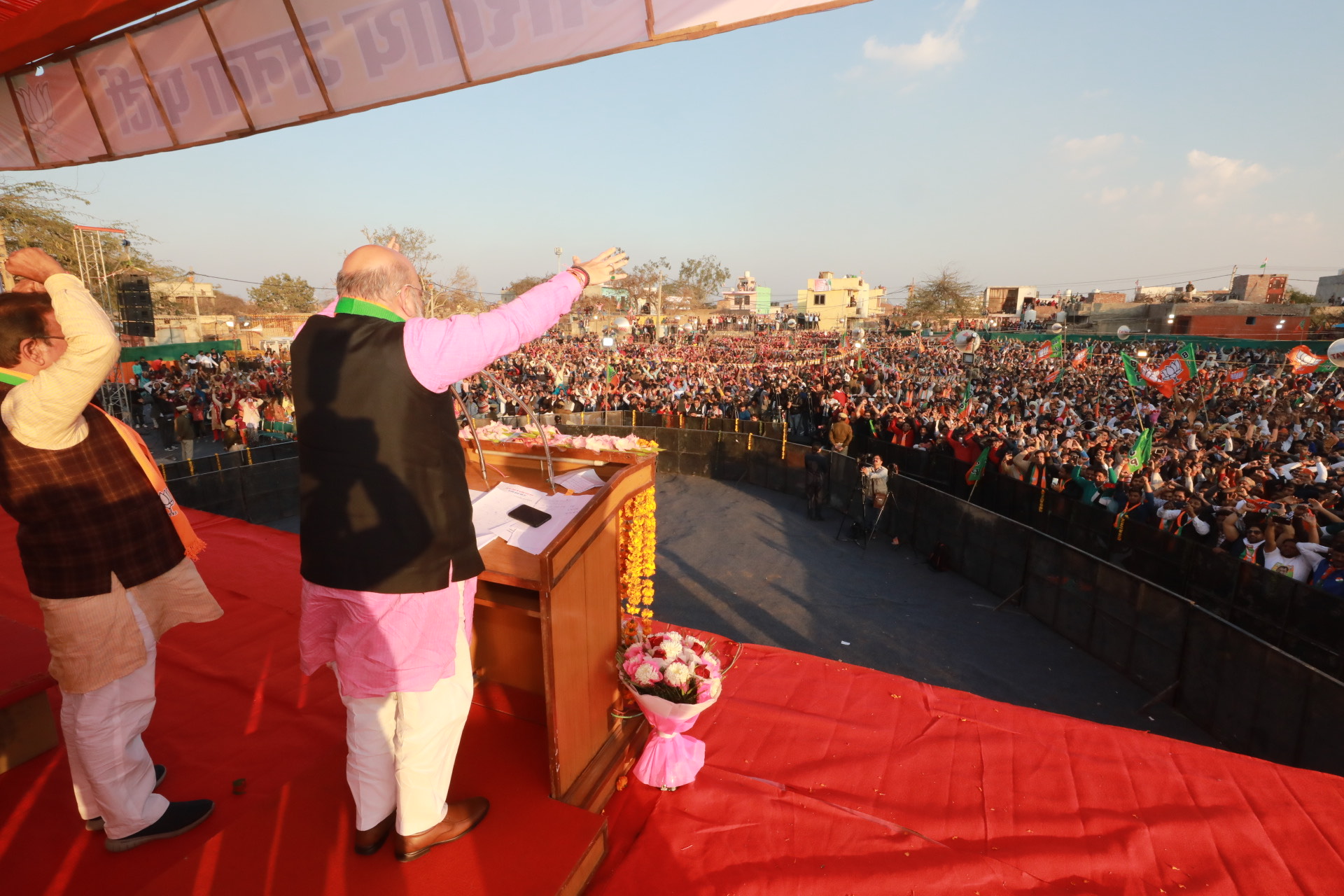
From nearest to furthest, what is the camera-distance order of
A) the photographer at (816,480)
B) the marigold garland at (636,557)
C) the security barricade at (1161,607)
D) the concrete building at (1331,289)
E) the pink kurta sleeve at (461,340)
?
the pink kurta sleeve at (461,340), the marigold garland at (636,557), the security barricade at (1161,607), the photographer at (816,480), the concrete building at (1331,289)

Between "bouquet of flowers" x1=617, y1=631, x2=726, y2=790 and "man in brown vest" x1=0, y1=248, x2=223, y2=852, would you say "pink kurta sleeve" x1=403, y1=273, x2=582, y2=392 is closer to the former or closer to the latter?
"man in brown vest" x1=0, y1=248, x2=223, y2=852

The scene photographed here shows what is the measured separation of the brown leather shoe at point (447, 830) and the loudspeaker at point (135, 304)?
2741cm

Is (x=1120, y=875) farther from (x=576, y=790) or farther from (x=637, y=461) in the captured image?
(x=637, y=461)

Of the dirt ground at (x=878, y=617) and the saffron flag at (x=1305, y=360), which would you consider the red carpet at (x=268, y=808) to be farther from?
the saffron flag at (x=1305, y=360)

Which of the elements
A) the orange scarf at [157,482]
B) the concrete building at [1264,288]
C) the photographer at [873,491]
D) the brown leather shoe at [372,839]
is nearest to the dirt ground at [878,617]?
the photographer at [873,491]

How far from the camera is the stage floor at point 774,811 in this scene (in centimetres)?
216

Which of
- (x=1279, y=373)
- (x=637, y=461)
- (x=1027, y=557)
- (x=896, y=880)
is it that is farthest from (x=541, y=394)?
(x=1279, y=373)

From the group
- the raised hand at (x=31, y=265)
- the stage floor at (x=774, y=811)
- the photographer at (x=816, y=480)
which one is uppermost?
the raised hand at (x=31, y=265)

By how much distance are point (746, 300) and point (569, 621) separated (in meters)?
102

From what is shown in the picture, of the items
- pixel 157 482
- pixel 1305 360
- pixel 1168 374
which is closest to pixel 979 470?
pixel 1168 374

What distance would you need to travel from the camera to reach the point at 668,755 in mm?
2912

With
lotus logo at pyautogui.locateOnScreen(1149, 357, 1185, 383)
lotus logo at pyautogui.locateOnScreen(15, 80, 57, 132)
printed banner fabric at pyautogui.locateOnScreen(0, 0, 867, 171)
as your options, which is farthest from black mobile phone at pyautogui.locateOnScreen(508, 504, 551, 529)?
lotus logo at pyautogui.locateOnScreen(1149, 357, 1185, 383)

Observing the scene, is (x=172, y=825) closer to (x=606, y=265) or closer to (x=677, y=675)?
(x=677, y=675)

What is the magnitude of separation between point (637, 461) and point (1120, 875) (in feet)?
9.38
